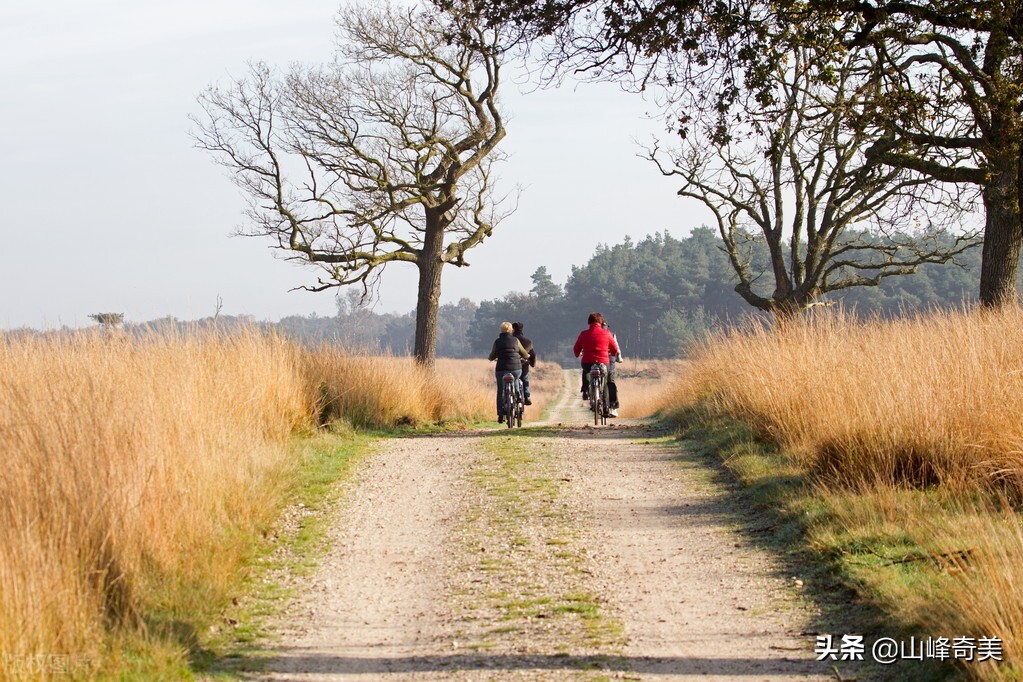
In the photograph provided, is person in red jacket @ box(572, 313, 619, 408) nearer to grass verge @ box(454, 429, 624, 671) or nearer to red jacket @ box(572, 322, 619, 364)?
red jacket @ box(572, 322, 619, 364)

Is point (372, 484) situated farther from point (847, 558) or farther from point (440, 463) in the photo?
point (847, 558)

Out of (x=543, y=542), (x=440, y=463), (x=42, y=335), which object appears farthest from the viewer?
(x=440, y=463)

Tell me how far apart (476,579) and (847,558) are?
2.46 metres

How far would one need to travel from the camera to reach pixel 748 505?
9680 mm

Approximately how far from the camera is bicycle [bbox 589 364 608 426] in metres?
20.0

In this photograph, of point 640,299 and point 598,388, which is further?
point 640,299

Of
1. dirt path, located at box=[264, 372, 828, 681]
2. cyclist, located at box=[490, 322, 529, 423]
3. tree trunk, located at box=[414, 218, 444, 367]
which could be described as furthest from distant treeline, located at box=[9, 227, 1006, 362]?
dirt path, located at box=[264, 372, 828, 681]

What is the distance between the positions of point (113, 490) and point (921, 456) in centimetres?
627

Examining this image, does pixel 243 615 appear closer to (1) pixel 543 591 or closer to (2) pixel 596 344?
(1) pixel 543 591

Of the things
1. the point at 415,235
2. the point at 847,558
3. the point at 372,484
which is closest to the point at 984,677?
the point at 847,558

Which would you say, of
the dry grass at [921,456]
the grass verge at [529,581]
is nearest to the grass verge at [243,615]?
the grass verge at [529,581]

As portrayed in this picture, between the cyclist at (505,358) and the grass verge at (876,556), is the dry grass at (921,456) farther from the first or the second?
the cyclist at (505,358)

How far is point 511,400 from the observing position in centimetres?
1961

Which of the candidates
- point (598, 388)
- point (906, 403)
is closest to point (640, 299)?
point (598, 388)
